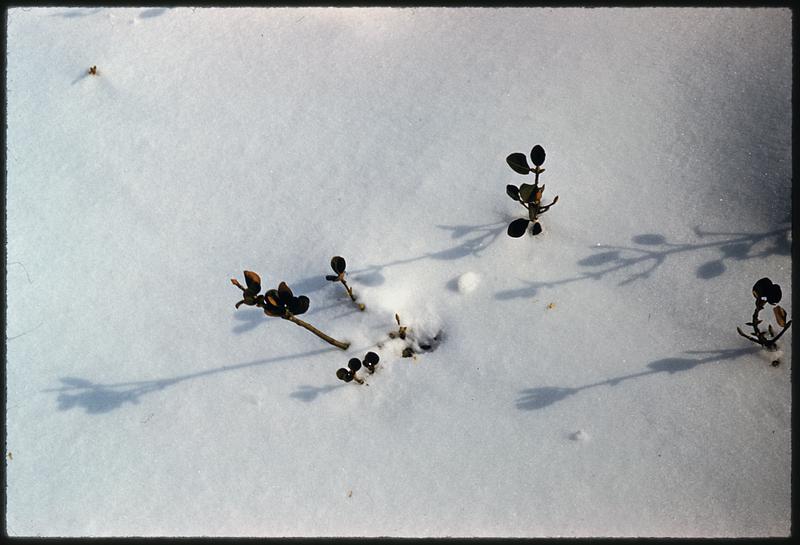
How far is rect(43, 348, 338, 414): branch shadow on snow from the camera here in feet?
7.33

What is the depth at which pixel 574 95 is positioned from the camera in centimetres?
239

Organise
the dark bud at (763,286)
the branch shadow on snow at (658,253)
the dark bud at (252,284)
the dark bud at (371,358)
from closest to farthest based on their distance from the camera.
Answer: the dark bud at (252,284) → the dark bud at (763,286) → the dark bud at (371,358) → the branch shadow on snow at (658,253)

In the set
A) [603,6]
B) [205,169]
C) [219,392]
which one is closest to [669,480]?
[219,392]

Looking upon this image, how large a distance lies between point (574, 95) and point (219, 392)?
5.93ft

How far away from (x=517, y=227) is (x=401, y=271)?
18.2 inches

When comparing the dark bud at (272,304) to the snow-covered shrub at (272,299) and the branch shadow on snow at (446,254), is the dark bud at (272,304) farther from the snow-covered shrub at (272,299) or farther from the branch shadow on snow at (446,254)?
the branch shadow on snow at (446,254)

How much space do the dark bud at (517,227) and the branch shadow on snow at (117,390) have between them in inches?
31.0

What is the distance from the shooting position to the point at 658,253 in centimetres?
224

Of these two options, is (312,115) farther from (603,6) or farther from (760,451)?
(760,451)

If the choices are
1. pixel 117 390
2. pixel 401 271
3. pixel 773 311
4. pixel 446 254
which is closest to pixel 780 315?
pixel 773 311

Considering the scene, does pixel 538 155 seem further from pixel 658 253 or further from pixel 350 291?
pixel 350 291

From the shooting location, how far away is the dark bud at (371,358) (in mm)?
2088

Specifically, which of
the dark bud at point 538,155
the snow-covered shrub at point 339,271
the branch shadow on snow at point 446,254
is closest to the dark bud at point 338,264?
the snow-covered shrub at point 339,271

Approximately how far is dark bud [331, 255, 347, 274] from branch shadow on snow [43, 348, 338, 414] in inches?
12.6
